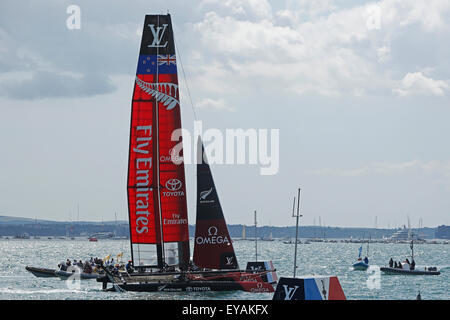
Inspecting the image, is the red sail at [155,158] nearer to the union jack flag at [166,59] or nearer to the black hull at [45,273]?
the union jack flag at [166,59]

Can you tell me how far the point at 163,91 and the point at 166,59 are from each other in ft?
4.61

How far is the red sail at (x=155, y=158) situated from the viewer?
3269cm

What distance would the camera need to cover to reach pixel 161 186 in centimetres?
3322

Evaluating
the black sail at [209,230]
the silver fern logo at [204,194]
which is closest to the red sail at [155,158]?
the black sail at [209,230]

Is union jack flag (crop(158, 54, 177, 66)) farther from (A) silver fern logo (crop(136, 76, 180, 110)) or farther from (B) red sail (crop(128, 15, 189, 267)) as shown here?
(A) silver fern logo (crop(136, 76, 180, 110))

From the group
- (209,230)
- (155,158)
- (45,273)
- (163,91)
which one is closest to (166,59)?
(163,91)

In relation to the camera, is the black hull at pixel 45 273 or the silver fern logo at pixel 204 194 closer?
the silver fern logo at pixel 204 194

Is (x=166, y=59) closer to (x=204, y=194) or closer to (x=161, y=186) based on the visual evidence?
(x=161, y=186)

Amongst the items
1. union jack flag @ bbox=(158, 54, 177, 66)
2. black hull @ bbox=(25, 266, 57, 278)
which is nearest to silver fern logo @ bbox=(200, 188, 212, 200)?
union jack flag @ bbox=(158, 54, 177, 66)

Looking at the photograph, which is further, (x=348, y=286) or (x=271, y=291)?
(x=348, y=286)
